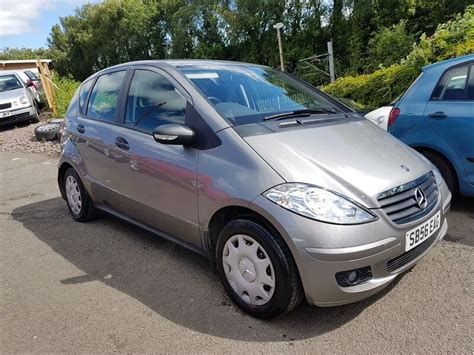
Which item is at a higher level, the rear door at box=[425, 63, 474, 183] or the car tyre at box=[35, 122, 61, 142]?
the rear door at box=[425, 63, 474, 183]

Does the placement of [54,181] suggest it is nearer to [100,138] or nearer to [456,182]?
[100,138]

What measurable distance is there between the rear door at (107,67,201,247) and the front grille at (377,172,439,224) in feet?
4.15

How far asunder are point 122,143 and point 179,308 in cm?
152

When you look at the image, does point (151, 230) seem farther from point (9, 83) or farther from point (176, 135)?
point (9, 83)

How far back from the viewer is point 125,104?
148 inches

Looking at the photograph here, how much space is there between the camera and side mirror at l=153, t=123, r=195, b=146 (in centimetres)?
286

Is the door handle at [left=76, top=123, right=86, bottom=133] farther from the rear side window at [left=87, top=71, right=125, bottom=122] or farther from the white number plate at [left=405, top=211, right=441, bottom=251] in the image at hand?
the white number plate at [left=405, top=211, right=441, bottom=251]

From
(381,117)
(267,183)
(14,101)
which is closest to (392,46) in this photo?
(14,101)

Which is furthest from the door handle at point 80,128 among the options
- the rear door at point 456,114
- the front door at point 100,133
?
the rear door at point 456,114

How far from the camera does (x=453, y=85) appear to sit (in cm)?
414

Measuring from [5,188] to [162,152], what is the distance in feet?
16.2

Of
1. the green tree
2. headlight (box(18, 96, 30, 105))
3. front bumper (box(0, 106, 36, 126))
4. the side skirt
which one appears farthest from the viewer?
the green tree

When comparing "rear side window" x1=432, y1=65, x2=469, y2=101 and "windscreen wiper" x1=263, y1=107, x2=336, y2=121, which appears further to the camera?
"rear side window" x1=432, y1=65, x2=469, y2=101

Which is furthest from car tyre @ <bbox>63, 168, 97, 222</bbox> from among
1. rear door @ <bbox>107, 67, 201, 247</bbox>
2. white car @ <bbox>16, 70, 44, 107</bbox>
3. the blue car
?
white car @ <bbox>16, 70, 44, 107</bbox>
